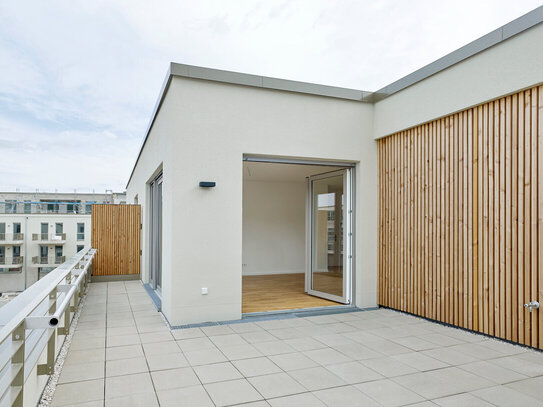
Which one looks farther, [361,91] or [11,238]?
[11,238]

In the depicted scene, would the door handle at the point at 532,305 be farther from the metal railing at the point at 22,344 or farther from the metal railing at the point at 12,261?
the metal railing at the point at 12,261

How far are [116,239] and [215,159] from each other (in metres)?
5.67

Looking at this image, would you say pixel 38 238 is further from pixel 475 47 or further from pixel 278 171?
pixel 475 47

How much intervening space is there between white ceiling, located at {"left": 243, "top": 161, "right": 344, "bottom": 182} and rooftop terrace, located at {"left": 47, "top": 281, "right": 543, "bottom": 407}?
3286 millimetres

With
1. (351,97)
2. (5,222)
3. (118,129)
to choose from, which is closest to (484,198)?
(351,97)

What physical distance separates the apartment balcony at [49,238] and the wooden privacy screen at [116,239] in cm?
464

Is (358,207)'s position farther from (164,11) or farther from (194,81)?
(164,11)

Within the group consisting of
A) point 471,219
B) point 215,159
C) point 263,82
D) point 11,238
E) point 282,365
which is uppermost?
point 263,82

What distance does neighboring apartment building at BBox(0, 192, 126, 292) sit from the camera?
11.7m

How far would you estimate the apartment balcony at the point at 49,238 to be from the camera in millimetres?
13086

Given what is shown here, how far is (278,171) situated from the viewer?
349 inches

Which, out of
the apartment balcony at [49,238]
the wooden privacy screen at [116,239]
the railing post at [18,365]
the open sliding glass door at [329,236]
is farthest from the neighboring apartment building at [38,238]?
the railing post at [18,365]

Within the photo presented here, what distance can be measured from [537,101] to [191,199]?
423cm

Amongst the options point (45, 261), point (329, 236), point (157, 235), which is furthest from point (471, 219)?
point (45, 261)
